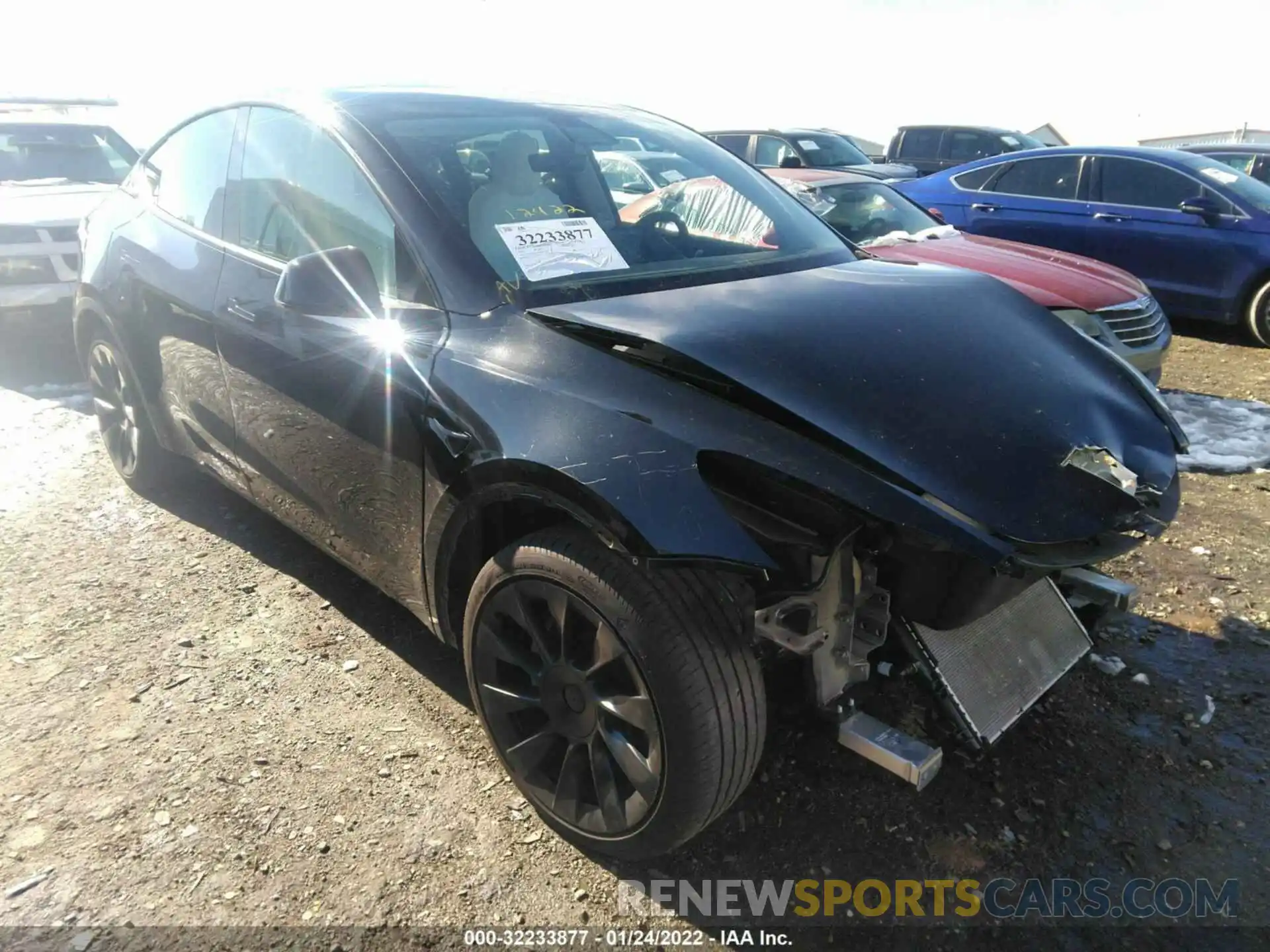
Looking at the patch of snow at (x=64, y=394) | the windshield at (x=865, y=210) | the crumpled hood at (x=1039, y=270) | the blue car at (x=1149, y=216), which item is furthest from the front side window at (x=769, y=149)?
the patch of snow at (x=64, y=394)

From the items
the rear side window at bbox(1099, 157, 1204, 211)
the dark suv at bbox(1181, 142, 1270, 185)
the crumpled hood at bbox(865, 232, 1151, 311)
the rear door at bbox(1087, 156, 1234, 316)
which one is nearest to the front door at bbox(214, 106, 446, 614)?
the crumpled hood at bbox(865, 232, 1151, 311)

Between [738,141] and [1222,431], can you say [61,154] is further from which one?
[1222,431]

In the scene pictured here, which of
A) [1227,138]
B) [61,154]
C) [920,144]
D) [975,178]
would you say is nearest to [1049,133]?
[1227,138]

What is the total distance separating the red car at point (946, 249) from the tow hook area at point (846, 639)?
1.32 meters

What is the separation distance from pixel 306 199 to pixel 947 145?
12679mm

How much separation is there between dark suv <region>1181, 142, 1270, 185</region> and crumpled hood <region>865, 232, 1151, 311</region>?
645cm

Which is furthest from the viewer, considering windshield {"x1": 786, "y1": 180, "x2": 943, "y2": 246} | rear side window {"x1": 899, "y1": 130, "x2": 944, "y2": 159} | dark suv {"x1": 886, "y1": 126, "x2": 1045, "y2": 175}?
rear side window {"x1": 899, "y1": 130, "x2": 944, "y2": 159}

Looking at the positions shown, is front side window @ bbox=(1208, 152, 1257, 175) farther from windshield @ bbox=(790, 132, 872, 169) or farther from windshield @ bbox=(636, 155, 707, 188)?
windshield @ bbox=(636, 155, 707, 188)

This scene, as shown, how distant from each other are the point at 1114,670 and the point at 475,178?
2.55 meters

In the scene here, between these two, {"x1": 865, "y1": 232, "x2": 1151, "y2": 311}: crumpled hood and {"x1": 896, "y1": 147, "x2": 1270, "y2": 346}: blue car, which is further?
{"x1": 896, "y1": 147, "x2": 1270, "y2": 346}: blue car

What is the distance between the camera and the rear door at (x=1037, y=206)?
24.0ft

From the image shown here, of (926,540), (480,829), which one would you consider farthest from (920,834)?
(480,829)

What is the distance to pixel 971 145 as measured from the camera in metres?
12.9

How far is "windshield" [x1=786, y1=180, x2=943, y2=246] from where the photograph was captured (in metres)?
6.11
